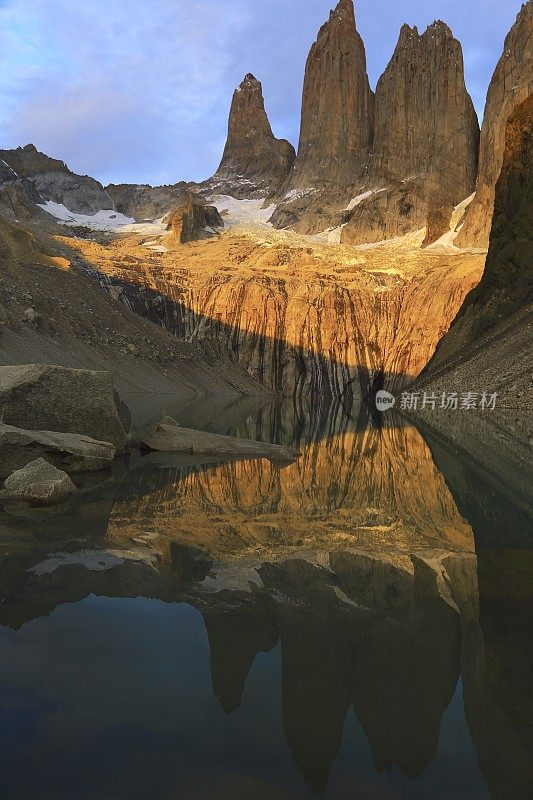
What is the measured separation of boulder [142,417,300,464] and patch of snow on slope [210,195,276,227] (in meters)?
105

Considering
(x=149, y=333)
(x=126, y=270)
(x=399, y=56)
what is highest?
(x=399, y=56)

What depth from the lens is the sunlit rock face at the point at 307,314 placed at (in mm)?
79125

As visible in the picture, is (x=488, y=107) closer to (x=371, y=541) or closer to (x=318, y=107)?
(x=318, y=107)

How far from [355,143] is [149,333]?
76279 millimetres

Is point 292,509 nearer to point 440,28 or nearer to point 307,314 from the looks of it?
point 307,314

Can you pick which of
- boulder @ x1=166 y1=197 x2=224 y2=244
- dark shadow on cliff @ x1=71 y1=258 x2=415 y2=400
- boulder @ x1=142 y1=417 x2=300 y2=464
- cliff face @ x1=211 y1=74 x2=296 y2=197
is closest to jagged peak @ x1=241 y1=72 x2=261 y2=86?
cliff face @ x1=211 y1=74 x2=296 y2=197

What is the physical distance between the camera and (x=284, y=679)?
3584 millimetres

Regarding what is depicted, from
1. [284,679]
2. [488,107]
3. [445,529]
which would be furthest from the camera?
[488,107]

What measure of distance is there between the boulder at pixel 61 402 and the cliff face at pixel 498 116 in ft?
284

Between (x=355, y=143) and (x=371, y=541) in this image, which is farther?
(x=355, y=143)

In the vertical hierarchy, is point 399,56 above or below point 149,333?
above

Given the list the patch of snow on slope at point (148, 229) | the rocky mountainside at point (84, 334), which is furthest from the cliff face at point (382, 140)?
the rocky mountainside at point (84, 334)

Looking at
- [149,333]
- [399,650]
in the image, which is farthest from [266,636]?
[149,333]

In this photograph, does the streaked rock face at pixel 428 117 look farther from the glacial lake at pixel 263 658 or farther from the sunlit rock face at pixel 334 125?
the glacial lake at pixel 263 658
